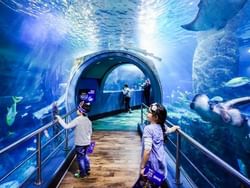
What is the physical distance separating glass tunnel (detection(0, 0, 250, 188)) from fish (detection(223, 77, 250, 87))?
2 cm

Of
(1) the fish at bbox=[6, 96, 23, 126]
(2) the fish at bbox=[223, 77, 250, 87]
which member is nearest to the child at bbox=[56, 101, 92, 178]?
(1) the fish at bbox=[6, 96, 23, 126]

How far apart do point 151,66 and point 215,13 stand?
5.08 metres

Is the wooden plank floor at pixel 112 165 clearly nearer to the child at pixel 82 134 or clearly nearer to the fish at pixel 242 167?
the child at pixel 82 134

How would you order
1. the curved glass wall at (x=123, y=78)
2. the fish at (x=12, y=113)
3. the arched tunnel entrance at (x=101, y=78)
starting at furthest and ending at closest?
the curved glass wall at (x=123, y=78) → the arched tunnel entrance at (x=101, y=78) → the fish at (x=12, y=113)

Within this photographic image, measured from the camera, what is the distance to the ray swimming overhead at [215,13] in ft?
13.6

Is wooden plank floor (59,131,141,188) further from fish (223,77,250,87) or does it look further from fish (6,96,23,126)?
fish (223,77,250,87)

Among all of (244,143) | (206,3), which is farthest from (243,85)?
(206,3)

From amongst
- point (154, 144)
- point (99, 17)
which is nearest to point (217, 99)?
point (154, 144)

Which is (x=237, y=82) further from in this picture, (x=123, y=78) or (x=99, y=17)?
(x=123, y=78)

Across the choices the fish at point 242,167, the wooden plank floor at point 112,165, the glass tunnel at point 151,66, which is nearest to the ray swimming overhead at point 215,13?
the glass tunnel at point 151,66

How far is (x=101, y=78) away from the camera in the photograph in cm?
1462

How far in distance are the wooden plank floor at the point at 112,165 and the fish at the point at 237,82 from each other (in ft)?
8.87

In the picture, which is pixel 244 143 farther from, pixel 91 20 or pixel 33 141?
pixel 33 141

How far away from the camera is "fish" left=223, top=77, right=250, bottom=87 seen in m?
3.87
